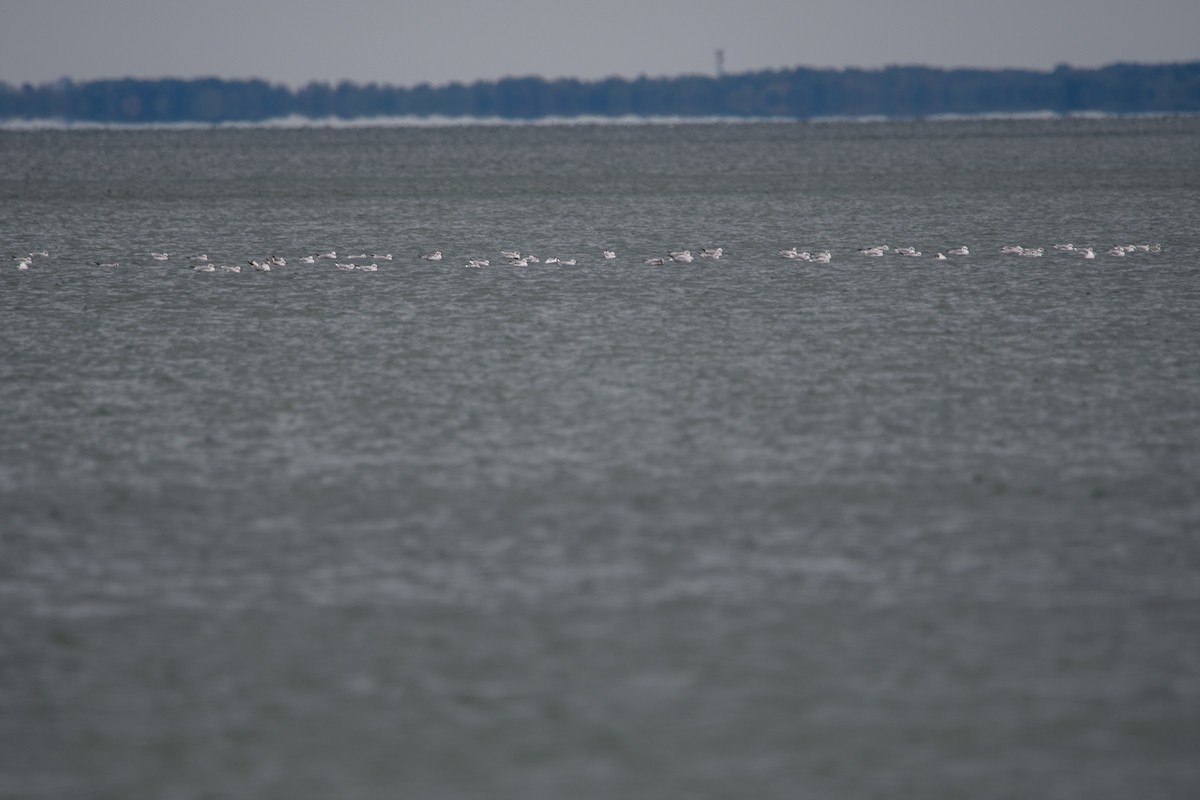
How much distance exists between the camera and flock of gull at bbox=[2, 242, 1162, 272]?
98.6 ft

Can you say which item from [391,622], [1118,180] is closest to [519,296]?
[391,622]

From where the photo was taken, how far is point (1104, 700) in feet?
27.0

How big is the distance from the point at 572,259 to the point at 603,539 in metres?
20.5

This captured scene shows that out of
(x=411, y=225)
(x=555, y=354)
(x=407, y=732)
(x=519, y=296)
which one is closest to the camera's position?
(x=407, y=732)

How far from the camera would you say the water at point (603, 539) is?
771cm

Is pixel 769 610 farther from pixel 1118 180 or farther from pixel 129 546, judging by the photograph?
pixel 1118 180

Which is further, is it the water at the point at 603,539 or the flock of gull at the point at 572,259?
the flock of gull at the point at 572,259

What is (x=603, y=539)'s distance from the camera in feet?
36.8

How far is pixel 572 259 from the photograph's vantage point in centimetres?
3139

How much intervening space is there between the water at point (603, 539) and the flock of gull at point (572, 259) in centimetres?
353

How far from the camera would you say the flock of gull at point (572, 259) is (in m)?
30.1

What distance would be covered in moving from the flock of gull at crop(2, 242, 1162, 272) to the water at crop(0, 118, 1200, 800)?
3.53 metres

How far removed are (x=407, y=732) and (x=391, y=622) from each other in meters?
1.68

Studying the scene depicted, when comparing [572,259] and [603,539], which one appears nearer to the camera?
[603,539]
